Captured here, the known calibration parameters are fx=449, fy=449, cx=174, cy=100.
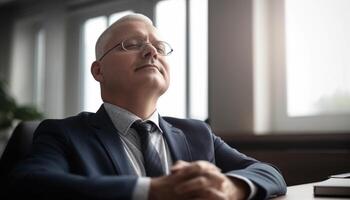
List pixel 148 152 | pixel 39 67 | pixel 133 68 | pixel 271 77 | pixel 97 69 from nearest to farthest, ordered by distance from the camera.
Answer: pixel 148 152 → pixel 133 68 → pixel 97 69 → pixel 271 77 → pixel 39 67

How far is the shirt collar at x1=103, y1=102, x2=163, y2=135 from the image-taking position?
50.8 inches

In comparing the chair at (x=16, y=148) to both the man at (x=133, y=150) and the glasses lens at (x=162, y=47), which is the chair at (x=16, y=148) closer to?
the man at (x=133, y=150)

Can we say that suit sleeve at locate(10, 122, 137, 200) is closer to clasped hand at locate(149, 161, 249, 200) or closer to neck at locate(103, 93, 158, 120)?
clasped hand at locate(149, 161, 249, 200)

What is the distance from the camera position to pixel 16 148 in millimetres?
1278

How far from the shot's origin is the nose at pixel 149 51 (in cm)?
135

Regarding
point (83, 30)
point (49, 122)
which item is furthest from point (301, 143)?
point (83, 30)

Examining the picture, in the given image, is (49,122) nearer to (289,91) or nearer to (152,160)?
(152,160)

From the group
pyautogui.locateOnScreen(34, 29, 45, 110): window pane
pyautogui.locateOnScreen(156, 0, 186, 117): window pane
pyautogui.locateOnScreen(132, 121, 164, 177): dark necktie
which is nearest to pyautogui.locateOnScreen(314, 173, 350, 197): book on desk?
pyautogui.locateOnScreen(132, 121, 164, 177): dark necktie

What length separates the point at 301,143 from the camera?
2326mm

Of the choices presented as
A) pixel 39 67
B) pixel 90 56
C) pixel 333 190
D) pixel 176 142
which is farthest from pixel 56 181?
pixel 39 67

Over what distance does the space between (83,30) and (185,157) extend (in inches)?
125

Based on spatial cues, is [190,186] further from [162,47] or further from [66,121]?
[162,47]

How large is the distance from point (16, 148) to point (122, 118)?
31cm

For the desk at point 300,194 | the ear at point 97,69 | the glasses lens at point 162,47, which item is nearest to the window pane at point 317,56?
the desk at point 300,194
